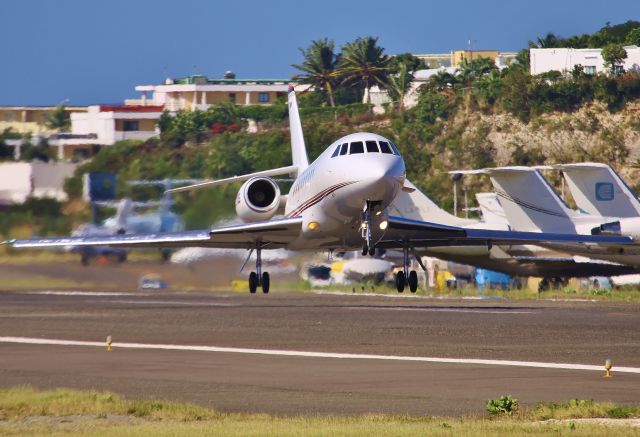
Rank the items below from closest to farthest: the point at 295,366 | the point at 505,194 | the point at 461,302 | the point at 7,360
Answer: the point at 295,366 → the point at 7,360 → the point at 461,302 → the point at 505,194

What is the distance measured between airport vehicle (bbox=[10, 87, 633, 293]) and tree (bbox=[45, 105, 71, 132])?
55.9 meters

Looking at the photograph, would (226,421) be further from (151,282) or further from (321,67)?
(321,67)

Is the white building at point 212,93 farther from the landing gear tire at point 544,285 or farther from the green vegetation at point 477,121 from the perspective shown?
the landing gear tire at point 544,285

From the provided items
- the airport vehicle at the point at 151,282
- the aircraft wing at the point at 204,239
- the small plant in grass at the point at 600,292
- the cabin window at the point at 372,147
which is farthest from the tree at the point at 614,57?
the cabin window at the point at 372,147

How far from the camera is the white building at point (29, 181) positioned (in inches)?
2085

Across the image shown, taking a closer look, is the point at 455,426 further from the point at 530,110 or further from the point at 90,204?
the point at 530,110

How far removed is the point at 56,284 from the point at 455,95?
70063mm

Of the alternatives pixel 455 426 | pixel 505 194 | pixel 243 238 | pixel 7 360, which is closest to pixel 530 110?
pixel 505 194

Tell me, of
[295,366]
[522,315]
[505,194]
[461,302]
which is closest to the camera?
[295,366]

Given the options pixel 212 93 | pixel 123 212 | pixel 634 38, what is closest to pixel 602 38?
pixel 634 38

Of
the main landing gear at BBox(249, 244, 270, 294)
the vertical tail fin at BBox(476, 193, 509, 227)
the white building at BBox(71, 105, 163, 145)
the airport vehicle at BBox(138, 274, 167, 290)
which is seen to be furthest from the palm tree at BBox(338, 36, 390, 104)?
the main landing gear at BBox(249, 244, 270, 294)

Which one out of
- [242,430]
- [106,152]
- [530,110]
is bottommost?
[242,430]

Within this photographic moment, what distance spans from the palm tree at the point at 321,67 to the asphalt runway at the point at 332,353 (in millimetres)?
81419

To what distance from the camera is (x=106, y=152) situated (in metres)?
61.8
